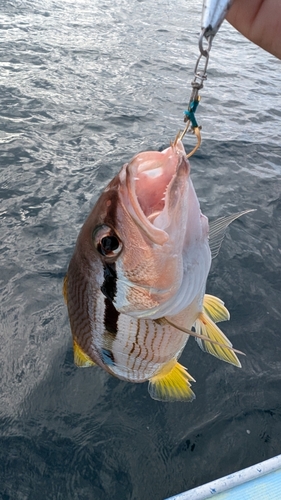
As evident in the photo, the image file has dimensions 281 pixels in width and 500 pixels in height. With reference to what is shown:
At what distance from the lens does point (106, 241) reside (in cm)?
138

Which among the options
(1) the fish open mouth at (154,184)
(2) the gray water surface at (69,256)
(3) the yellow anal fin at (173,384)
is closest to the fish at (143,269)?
(1) the fish open mouth at (154,184)

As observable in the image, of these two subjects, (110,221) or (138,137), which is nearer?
(110,221)

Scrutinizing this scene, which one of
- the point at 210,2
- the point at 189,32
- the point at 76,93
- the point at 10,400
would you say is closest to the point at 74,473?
the point at 10,400

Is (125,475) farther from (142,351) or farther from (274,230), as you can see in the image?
(274,230)

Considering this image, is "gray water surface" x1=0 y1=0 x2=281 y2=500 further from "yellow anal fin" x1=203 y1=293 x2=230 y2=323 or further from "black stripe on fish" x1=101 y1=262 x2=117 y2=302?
"black stripe on fish" x1=101 y1=262 x2=117 y2=302

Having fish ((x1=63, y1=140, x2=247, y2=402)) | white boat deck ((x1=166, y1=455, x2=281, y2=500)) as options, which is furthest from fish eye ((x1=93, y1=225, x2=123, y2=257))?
white boat deck ((x1=166, y1=455, x2=281, y2=500))

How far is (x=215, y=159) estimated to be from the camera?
6320 mm

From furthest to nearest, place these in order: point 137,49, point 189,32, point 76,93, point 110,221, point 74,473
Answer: point 189,32, point 137,49, point 76,93, point 74,473, point 110,221

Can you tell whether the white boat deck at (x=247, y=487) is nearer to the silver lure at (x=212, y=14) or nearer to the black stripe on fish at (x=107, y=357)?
the black stripe on fish at (x=107, y=357)

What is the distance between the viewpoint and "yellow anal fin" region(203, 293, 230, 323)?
1798 mm

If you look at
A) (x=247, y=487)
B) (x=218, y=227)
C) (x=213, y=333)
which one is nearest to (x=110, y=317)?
(x=213, y=333)

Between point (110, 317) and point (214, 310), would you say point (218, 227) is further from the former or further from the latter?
point (110, 317)

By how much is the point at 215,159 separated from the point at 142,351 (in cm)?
510

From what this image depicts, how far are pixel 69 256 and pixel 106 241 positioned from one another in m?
3.09
